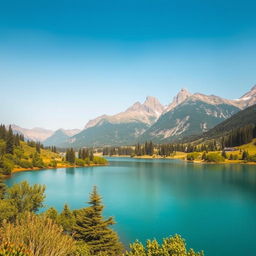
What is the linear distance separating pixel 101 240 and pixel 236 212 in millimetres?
40690

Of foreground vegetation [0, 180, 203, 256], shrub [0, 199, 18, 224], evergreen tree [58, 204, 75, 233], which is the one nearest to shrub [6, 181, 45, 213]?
foreground vegetation [0, 180, 203, 256]

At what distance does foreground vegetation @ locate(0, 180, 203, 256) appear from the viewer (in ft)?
60.3

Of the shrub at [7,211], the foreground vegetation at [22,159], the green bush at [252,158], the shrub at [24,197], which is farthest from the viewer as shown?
the green bush at [252,158]

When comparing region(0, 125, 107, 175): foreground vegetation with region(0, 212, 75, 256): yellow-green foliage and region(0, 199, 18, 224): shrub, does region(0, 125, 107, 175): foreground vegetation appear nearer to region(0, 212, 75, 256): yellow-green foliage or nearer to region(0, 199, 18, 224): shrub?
region(0, 199, 18, 224): shrub

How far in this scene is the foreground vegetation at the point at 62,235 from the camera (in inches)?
723

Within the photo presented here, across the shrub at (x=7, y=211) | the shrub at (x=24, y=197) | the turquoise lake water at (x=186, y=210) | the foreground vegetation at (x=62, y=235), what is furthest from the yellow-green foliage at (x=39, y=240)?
the shrub at (x=24, y=197)

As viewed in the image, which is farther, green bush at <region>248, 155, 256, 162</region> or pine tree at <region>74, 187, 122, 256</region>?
green bush at <region>248, 155, 256, 162</region>

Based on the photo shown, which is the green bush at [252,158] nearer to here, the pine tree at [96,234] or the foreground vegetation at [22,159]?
the foreground vegetation at [22,159]

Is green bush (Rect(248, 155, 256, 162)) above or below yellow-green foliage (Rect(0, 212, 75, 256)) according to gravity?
above

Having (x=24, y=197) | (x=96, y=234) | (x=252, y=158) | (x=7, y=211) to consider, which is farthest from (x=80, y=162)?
(x=96, y=234)

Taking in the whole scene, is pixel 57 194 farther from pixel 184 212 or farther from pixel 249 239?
pixel 249 239

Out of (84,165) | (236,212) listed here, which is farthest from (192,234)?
(84,165)

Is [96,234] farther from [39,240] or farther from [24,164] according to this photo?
[24,164]

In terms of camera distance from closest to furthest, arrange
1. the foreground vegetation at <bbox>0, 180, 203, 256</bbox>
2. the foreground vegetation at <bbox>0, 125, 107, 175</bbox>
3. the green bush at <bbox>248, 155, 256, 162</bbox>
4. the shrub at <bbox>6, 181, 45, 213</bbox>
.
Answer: the foreground vegetation at <bbox>0, 180, 203, 256</bbox> < the shrub at <bbox>6, 181, 45, 213</bbox> < the foreground vegetation at <bbox>0, 125, 107, 175</bbox> < the green bush at <bbox>248, 155, 256, 162</bbox>
